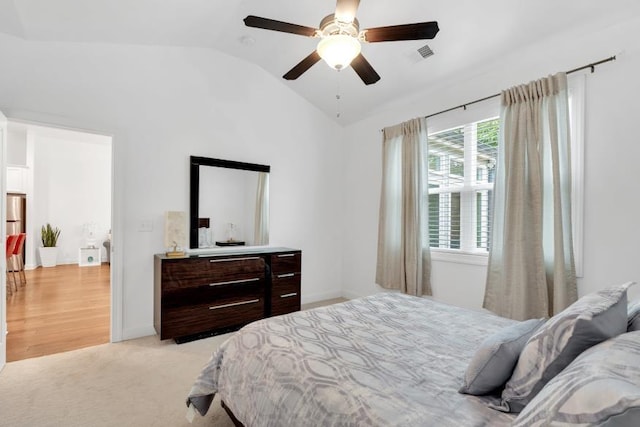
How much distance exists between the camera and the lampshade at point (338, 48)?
6.06ft

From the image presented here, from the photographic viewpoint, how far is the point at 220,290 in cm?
327

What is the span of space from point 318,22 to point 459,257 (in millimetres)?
2842

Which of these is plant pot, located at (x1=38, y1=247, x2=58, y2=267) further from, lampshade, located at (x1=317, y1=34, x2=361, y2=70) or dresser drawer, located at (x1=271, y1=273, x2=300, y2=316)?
lampshade, located at (x1=317, y1=34, x2=361, y2=70)

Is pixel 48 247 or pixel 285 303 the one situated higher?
pixel 48 247

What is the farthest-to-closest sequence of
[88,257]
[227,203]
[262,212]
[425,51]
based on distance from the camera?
[88,257] → [262,212] → [227,203] → [425,51]

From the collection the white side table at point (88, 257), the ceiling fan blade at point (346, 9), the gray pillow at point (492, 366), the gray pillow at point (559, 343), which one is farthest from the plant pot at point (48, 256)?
the gray pillow at point (559, 343)

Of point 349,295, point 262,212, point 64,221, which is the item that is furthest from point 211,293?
point 64,221

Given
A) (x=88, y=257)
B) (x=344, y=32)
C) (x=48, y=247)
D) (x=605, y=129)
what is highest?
(x=344, y=32)

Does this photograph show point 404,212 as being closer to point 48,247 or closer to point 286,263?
point 286,263

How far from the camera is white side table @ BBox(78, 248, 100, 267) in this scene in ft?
23.3

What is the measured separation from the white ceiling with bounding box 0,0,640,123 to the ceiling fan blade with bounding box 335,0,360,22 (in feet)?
3.93

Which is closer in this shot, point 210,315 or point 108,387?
point 108,387

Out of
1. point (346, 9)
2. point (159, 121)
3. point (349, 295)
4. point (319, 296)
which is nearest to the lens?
point (346, 9)

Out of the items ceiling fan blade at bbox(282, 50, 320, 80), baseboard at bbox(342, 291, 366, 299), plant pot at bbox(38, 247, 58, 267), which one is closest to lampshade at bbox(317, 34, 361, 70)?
ceiling fan blade at bbox(282, 50, 320, 80)
